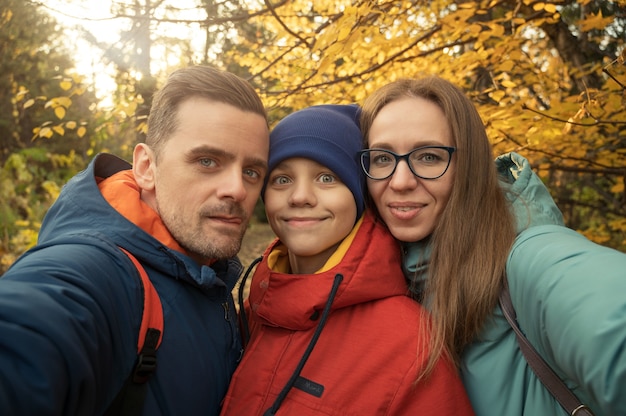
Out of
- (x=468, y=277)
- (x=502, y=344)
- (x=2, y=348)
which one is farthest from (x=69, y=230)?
(x=502, y=344)

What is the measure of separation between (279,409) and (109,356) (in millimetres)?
665

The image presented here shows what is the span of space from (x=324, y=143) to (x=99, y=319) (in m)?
1.13

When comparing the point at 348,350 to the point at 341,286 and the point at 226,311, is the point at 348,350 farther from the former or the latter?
the point at 226,311

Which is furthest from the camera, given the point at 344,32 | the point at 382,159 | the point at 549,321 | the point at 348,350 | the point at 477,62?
the point at 477,62

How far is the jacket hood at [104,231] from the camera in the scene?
1420mm

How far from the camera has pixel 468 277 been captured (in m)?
1.62

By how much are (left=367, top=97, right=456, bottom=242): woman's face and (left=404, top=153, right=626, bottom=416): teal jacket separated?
0.43 feet

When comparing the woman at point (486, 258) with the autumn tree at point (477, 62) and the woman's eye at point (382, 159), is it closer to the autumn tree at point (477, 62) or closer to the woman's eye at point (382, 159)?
the woman's eye at point (382, 159)

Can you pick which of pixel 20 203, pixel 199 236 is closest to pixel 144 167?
pixel 199 236

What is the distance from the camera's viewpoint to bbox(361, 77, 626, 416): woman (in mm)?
980

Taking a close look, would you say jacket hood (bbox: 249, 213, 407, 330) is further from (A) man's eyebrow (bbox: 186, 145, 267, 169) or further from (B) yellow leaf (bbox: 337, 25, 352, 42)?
(B) yellow leaf (bbox: 337, 25, 352, 42)

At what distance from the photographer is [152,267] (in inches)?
59.8

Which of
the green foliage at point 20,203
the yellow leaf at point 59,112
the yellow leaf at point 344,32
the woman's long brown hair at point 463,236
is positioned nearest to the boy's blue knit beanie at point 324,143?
the woman's long brown hair at point 463,236

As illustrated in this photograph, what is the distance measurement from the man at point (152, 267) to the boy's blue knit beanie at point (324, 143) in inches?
3.7
